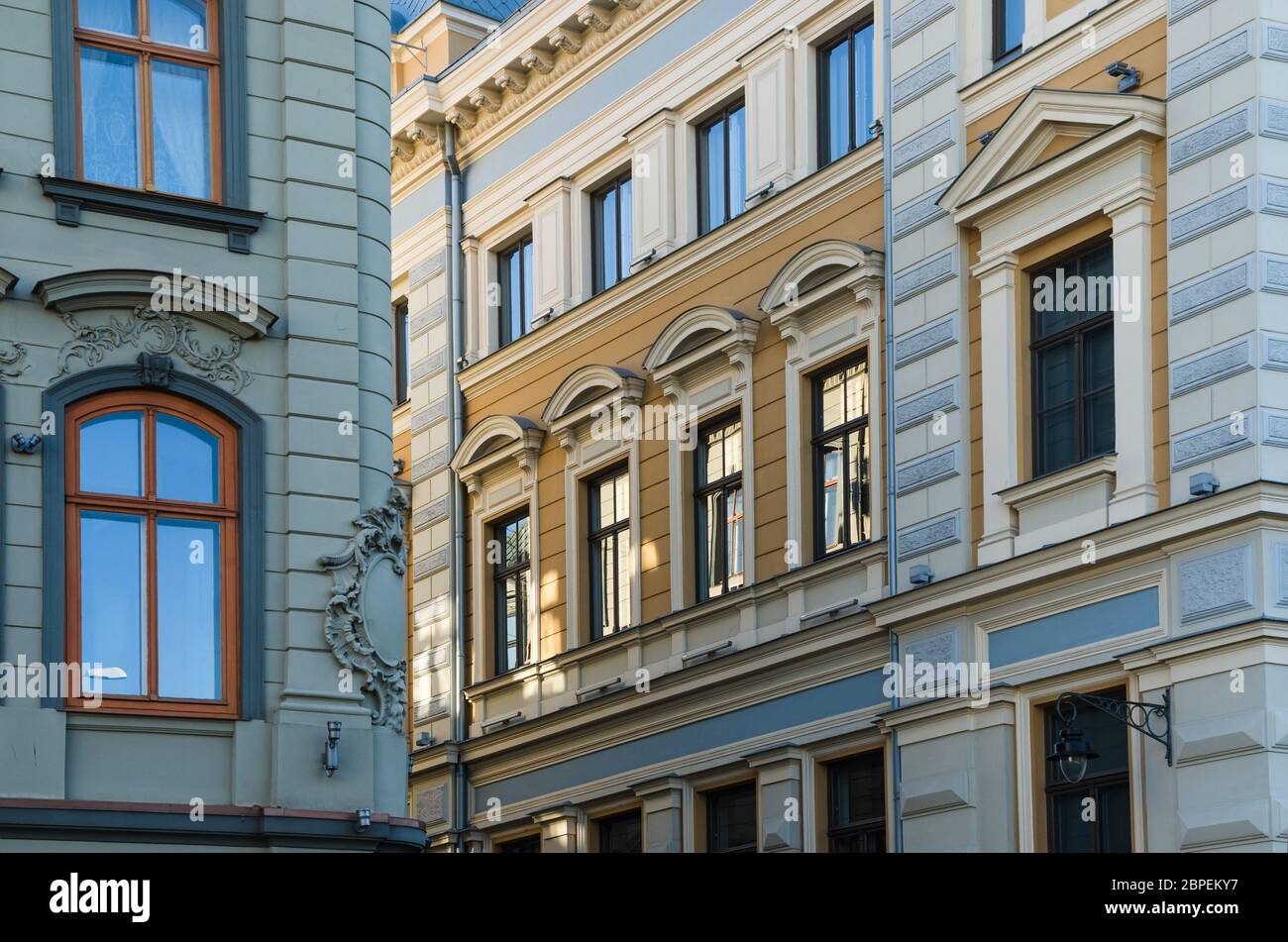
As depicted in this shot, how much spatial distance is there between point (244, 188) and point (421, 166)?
1678 cm

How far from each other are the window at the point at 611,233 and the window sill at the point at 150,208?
12.3 metres

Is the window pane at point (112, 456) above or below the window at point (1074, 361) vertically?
below

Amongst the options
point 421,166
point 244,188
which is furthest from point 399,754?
point 421,166

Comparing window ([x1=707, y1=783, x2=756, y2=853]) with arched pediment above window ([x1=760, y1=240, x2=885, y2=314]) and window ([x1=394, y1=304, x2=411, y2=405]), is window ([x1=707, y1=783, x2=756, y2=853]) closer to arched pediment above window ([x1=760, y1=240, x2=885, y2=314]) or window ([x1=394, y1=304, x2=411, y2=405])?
arched pediment above window ([x1=760, y1=240, x2=885, y2=314])

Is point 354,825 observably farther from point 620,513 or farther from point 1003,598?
point 620,513

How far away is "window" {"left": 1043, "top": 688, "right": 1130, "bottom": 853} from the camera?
73.8 ft

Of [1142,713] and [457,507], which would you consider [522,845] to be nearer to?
[457,507]

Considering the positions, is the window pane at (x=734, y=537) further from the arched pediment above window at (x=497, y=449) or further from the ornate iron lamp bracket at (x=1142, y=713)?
the ornate iron lamp bracket at (x=1142, y=713)

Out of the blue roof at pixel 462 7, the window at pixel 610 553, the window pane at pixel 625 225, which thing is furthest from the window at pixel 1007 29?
the blue roof at pixel 462 7

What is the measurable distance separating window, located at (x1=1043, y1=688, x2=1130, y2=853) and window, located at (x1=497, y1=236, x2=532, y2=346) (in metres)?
13.4

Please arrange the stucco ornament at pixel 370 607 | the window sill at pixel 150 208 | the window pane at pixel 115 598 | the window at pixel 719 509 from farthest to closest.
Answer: the window at pixel 719 509, the stucco ornament at pixel 370 607, the window sill at pixel 150 208, the window pane at pixel 115 598

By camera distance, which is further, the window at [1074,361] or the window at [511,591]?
the window at [511,591]

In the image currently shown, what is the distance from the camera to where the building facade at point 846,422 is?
2188cm

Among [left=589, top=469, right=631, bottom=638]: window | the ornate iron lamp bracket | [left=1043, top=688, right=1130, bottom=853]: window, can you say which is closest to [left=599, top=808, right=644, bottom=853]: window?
[left=589, top=469, right=631, bottom=638]: window
